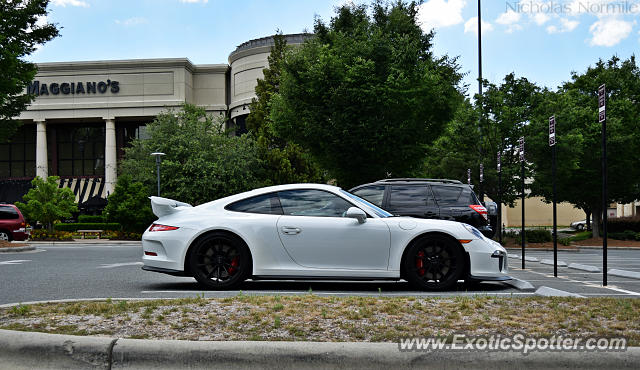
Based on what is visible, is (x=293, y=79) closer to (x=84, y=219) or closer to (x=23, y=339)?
(x=23, y=339)

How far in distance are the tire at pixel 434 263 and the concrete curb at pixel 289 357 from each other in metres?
3.65

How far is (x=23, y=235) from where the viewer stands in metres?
26.5

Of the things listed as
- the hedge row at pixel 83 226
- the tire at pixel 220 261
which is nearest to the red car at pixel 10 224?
the hedge row at pixel 83 226

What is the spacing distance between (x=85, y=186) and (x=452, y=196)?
51.0 meters

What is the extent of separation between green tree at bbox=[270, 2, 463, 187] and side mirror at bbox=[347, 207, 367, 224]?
15924mm

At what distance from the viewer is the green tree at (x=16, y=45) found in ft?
66.6

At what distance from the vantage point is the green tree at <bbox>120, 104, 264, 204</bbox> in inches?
1533

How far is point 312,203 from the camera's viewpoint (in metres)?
7.79

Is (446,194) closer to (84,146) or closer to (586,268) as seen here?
(586,268)

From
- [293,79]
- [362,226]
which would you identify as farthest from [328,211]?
[293,79]

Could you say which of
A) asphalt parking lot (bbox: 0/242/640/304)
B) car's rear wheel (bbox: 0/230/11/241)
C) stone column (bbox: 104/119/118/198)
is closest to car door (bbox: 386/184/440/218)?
asphalt parking lot (bbox: 0/242/640/304)

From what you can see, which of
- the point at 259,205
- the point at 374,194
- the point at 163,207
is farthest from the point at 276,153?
the point at 259,205

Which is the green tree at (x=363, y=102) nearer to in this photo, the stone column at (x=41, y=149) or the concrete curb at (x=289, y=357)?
the concrete curb at (x=289, y=357)

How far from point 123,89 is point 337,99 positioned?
38868 millimetres
